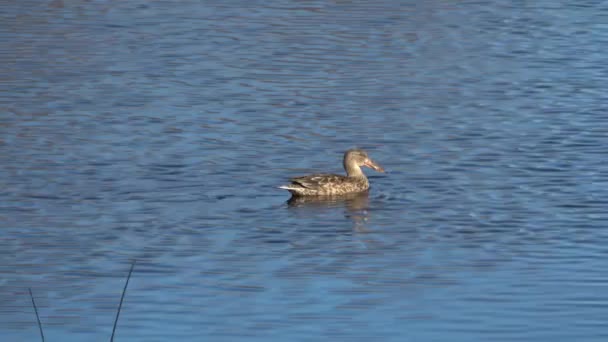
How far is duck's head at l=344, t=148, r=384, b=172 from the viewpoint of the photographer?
20125 mm

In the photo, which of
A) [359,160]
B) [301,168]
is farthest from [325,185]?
[301,168]

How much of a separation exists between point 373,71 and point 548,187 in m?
7.97

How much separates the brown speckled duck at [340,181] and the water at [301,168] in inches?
8.7

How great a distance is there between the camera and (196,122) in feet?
75.7

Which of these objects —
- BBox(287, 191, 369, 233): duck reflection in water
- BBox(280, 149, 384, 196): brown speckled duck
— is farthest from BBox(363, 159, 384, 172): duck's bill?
BBox(287, 191, 369, 233): duck reflection in water

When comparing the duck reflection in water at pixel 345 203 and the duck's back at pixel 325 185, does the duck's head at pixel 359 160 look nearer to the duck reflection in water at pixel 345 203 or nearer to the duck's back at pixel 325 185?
the duck's back at pixel 325 185

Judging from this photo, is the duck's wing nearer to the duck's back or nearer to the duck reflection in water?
the duck's back

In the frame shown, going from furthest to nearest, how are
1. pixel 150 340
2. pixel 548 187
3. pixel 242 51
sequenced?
1. pixel 242 51
2. pixel 548 187
3. pixel 150 340

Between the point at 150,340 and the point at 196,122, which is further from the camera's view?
the point at 196,122

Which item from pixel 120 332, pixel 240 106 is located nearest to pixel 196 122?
pixel 240 106

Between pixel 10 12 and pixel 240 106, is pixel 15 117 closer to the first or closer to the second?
pixel 240 106

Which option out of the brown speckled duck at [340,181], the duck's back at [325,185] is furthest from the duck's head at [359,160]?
the duck's back at [325,185]

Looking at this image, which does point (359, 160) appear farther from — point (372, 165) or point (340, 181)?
point (340, 181)

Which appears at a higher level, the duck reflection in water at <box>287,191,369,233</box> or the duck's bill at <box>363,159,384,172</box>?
the duck's bill at <box>363,159,384,172</box>
